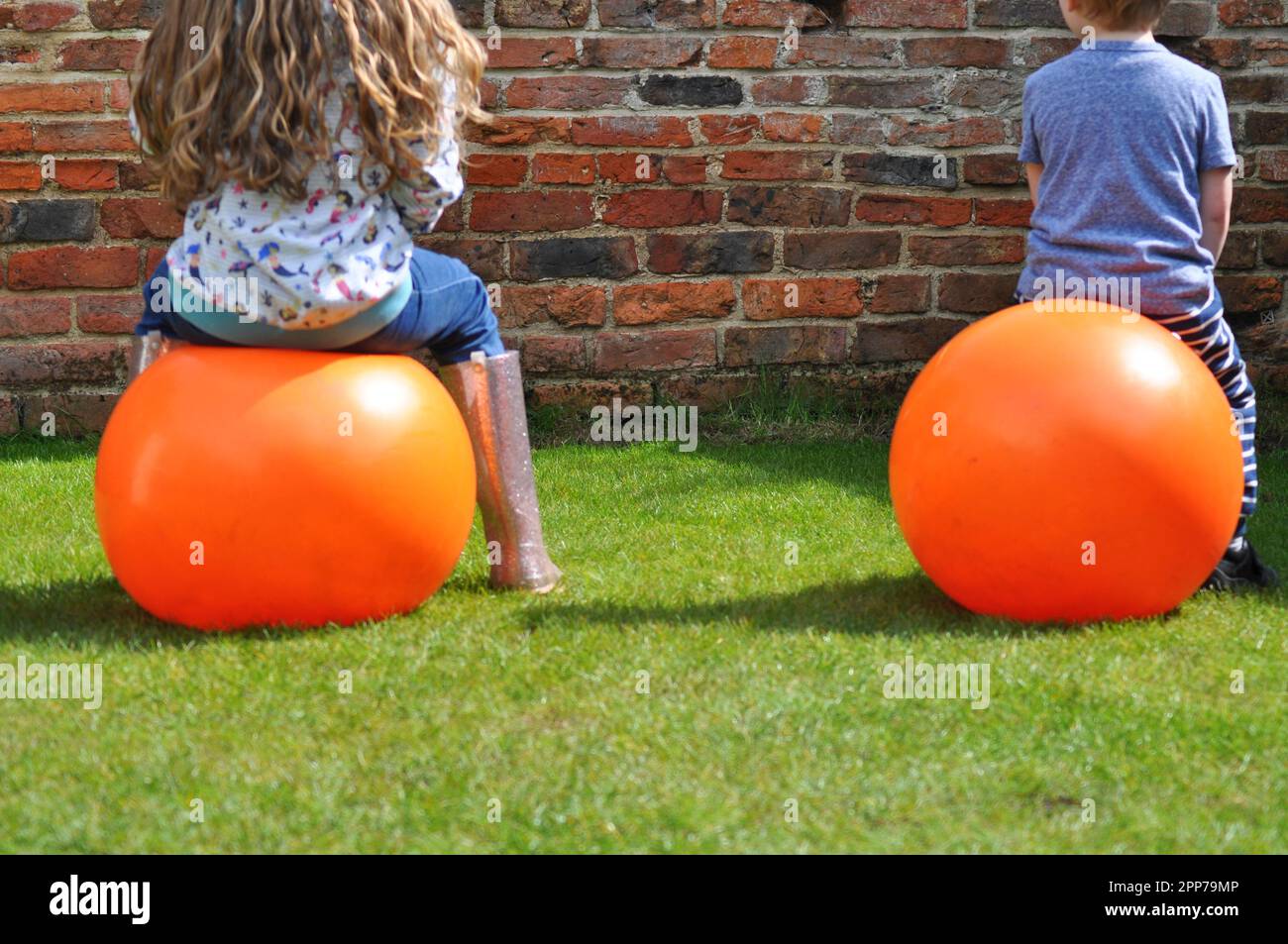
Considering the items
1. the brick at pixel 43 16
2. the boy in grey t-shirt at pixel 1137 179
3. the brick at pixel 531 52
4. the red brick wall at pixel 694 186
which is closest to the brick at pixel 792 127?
the red brick wall at pixel 694 186

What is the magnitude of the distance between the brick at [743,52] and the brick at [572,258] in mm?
667

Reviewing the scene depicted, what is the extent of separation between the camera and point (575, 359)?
540 cm

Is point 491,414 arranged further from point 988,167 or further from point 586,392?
point 988,167

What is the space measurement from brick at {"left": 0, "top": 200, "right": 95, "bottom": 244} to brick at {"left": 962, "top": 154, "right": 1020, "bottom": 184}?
3.14m

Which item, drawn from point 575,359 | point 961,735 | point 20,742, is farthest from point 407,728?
point 575,359

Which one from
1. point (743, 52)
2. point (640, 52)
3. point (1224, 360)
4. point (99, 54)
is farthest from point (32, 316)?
point (1224, 360)

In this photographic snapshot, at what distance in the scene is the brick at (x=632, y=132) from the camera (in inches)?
207

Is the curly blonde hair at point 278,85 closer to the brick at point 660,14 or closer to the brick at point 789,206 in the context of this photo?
the brick at point 660,14

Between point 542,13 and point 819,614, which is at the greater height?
point 542,13

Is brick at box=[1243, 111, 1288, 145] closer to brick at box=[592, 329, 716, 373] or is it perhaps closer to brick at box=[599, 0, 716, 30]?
brick at box=[599, 0, 716, 30]

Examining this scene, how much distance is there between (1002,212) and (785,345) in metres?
0.95

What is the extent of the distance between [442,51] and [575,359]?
2341 millimetres

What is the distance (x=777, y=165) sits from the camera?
17.6ft
